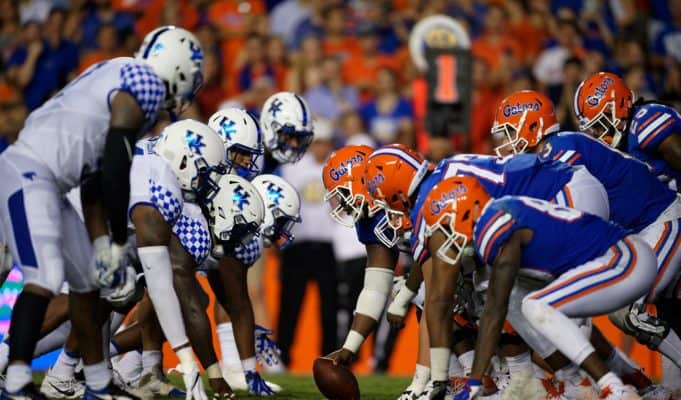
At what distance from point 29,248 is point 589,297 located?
9.12ft

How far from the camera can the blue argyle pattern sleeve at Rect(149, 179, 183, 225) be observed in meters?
6.69

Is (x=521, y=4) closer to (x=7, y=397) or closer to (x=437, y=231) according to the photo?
(x=437, y=231)

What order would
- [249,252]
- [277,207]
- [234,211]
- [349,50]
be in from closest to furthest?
[234,211]
[249,252]
[277,207]
[349,50]

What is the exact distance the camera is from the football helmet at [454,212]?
20.4 feet

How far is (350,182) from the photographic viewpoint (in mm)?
7750

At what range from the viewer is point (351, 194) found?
7.68 metres

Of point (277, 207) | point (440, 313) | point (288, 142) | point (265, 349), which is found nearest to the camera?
point (440, 313)

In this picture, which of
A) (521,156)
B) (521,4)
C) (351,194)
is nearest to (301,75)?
(521,4)

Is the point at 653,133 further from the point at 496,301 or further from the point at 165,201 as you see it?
the point at 165,201

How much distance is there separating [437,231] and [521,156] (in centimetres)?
89

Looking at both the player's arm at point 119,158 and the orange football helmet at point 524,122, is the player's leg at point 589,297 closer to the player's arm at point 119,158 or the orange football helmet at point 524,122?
the orange football helmet at point 524,122

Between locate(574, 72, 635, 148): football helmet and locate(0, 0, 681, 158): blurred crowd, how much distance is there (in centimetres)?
424

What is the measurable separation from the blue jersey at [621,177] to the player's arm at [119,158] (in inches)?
107

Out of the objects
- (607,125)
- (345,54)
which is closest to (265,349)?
(607,125)
